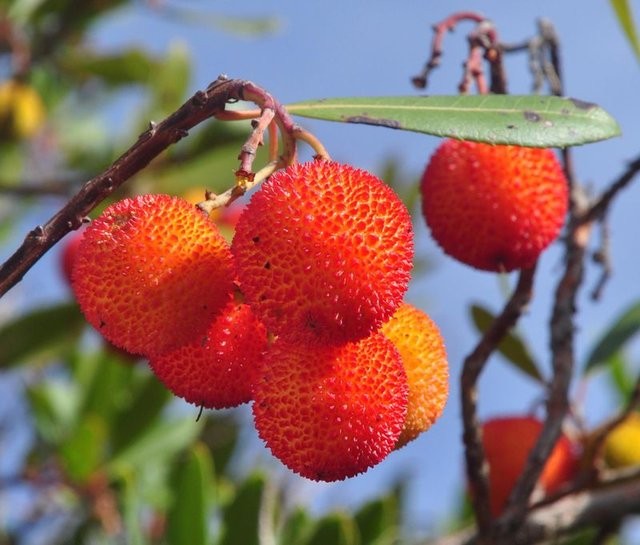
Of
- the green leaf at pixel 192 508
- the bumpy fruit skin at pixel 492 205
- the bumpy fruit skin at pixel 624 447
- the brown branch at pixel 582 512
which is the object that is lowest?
the bumpy fruit skin at pixel 624 447

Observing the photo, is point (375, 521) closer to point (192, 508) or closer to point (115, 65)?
point (192, 508)

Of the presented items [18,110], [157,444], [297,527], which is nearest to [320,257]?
[297,527]

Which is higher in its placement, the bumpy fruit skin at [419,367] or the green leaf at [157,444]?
the bumpy fruit skin at [419,367]

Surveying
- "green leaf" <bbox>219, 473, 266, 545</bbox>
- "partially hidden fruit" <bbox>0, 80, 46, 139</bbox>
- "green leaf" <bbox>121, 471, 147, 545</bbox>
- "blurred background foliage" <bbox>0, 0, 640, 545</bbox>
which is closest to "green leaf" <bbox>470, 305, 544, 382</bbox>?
"blurred background foliage" <bbox>0, 0, 640, 545</bbox>

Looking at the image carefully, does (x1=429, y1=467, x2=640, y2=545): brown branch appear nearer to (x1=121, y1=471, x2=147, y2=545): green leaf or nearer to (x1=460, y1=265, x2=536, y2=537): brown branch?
(x1=460, y1=265, x2=536, y2=537): brown branch

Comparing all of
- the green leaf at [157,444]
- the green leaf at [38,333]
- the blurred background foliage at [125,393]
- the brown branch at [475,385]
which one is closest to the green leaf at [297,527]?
the blurred background foliage at [125,393]

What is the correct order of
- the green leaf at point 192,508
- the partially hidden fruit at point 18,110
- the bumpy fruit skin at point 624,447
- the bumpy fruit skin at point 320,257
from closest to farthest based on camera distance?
the bumpy fruit skin at point 320,257, the green leaf at point 192,508, the bumpy fruit skin at point 624,447, the partially hidden fruit at point 18,110

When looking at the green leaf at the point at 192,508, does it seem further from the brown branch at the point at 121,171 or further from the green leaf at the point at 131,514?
the brown branch at the point at 121,171
